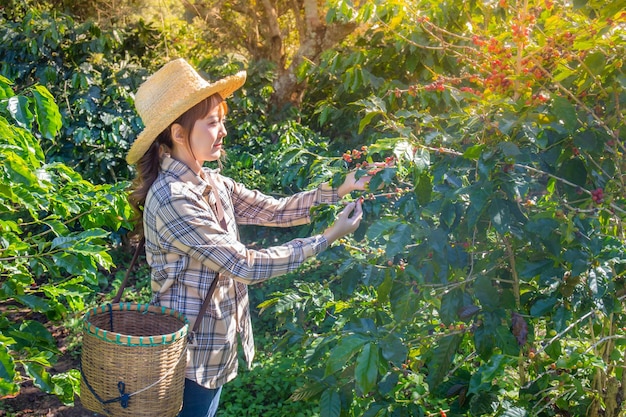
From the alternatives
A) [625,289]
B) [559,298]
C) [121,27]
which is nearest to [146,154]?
[559,298]

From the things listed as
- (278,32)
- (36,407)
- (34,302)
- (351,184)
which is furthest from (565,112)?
(278,32)

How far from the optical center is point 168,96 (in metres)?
2.30

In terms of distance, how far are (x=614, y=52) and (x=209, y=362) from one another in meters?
1.57

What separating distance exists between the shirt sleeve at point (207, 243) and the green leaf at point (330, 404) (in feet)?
1.37

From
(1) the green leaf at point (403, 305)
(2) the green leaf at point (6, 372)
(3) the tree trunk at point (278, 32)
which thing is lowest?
(2) the green leaf at point (6, 372)

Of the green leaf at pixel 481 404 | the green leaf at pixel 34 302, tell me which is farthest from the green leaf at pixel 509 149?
the green leaf at pixel 34 302

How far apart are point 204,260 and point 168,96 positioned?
56 cm

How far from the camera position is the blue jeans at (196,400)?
2.34 metres

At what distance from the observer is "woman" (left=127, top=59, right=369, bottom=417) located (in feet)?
7.11

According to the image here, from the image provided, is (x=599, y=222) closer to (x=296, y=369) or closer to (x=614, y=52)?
(x=614, y=52)

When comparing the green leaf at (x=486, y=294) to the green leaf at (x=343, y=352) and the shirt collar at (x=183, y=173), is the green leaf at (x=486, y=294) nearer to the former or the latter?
the green leaf at (x=343, y=352)

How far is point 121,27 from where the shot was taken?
253 inches

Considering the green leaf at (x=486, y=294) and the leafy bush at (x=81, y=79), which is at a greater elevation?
the leafy bush at (x=81, y=79)

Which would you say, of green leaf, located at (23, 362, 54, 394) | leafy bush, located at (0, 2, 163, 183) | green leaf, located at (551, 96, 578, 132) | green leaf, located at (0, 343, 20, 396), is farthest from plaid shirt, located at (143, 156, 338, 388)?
leafy bush, located at (0, 2, 163, 183)
